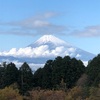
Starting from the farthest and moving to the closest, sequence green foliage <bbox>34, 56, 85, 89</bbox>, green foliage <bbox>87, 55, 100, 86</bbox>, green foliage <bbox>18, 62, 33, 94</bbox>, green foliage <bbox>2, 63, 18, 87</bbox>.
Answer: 1. green foliage <bbox>2, 63, 18, 87</bbox>
2. green foliage <bbox>34, 56, 85, 89</bbox>
3. green foliage <bbox>18, 62, 33, 94</bbox>
4. green foliage <bbox>87, 55, 100, 86</bbox>

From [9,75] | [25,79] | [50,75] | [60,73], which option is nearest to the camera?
[25,79]

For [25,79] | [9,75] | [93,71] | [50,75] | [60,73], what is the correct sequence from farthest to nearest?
[50,75] < [9,75] < [60,73] < [25,79] < [93,71]

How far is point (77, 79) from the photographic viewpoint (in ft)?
203

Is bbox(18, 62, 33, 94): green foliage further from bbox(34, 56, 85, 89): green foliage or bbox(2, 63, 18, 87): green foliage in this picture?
bbox(34, 56, 85, 89): green foliage

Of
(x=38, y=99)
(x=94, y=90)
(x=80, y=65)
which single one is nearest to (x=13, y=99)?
(x=38, y=99)

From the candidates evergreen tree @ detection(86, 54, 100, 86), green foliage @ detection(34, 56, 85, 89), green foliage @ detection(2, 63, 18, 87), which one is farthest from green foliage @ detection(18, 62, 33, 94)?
evergreen tree @ detection(86, 54, 100, 86)

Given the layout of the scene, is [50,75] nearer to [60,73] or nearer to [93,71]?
[60,73]

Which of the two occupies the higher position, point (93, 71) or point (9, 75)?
point (9, 75)

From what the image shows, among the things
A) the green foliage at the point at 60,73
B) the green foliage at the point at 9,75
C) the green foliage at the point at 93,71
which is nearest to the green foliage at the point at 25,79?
the green foliage at the point at 9,75

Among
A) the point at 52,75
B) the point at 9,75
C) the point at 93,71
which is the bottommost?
the point at 52,75

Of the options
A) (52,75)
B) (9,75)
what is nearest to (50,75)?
(52,75)

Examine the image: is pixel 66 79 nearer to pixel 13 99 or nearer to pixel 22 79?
pixel 22 79

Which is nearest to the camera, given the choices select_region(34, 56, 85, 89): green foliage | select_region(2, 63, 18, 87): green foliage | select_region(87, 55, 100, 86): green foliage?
select_region(87, 55, 100, 86): green foliage

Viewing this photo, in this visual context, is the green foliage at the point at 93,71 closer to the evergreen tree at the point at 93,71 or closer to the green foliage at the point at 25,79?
the evergreen tree at the point at 93,71
